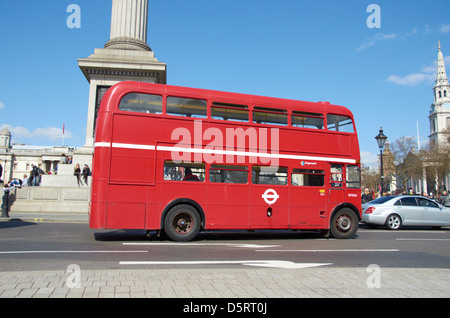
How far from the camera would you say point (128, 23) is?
23016 mm

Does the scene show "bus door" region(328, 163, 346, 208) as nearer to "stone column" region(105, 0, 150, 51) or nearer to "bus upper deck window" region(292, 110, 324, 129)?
"bus upper deck window" region(292, 110, 324, 129)

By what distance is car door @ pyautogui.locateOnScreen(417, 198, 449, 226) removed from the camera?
1543cm

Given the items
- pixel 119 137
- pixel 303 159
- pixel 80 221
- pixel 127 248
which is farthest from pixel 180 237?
pixel 80 221

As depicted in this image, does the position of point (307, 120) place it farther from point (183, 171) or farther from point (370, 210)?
point (370, 210)

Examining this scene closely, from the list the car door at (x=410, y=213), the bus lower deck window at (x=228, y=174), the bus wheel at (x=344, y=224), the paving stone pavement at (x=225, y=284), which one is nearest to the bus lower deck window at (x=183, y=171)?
the bus lower deck window at (x=228, y=174)

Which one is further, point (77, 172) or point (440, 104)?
point (440, 104)

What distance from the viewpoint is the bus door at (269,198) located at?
10523 mm

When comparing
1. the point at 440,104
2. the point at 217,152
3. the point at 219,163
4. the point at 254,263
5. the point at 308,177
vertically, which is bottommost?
the point at 254,263

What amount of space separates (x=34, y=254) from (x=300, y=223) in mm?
7263

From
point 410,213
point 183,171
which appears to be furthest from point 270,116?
point 410,213

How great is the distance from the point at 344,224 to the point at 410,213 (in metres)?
5.56

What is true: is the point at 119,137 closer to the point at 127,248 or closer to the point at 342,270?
the point at 127,248

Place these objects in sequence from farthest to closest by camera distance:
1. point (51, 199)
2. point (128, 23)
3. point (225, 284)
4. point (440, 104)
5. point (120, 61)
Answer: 1. point (440, 104)
2. point (128, 23)
3. point (120, 61)
4. point (51, 199)
5. point (225, 284)

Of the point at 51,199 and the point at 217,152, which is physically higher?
the point at 217,152
